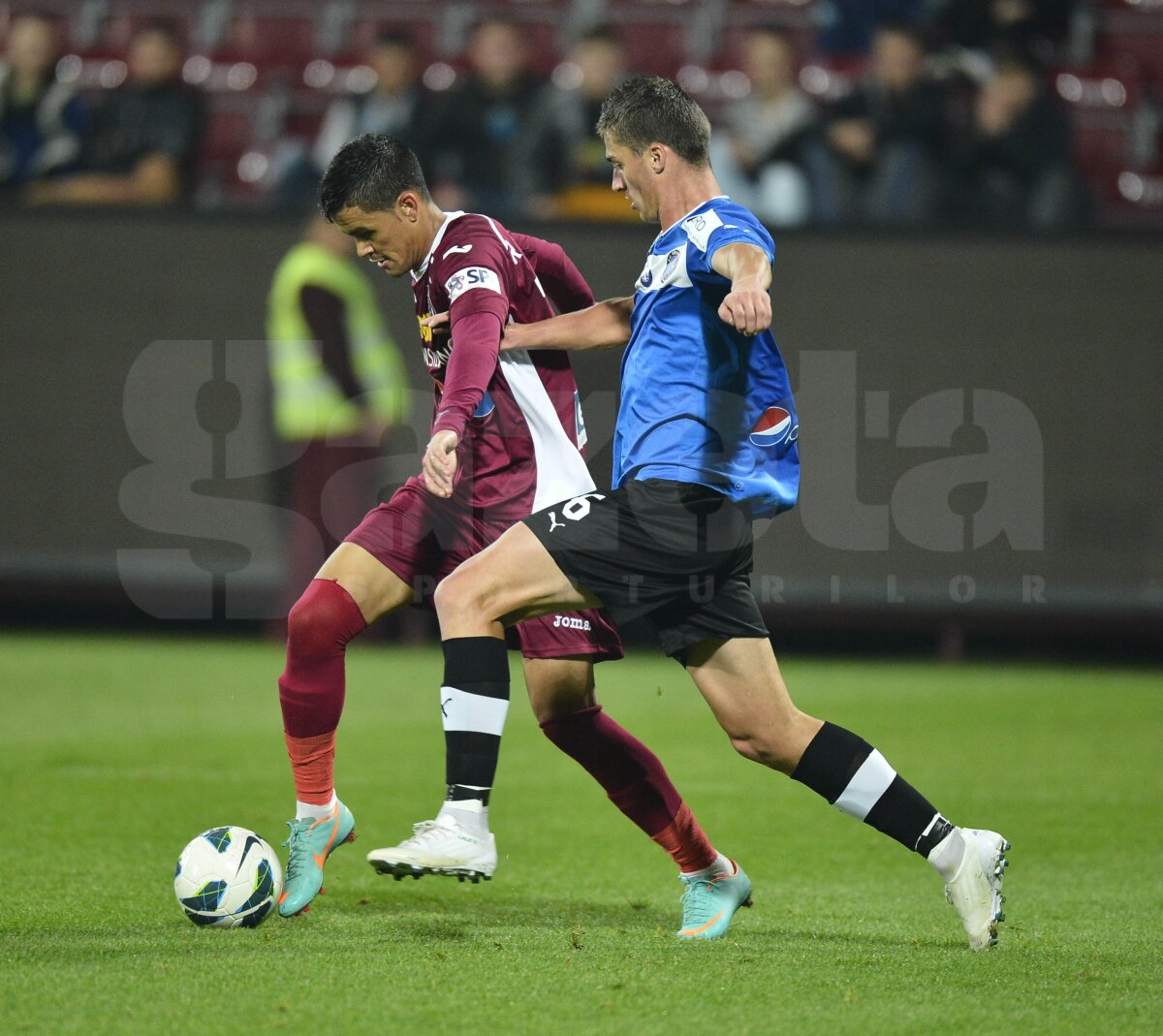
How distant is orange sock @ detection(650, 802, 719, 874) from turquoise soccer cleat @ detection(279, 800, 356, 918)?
0.88m

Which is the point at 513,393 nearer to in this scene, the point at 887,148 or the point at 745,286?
the point at 745,286

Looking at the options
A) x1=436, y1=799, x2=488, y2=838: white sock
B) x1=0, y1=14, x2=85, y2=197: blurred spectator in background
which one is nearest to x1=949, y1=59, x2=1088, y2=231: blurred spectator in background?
x1=0, y1=14, x2=85, y2=197: blurred spectator in background

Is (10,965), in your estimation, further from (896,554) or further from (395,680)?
(896,554)

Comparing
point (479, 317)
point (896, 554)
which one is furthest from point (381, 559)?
point (896, 554)

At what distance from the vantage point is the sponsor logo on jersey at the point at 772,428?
4.14m

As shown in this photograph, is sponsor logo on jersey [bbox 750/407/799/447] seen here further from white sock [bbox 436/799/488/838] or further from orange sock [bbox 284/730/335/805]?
orange sock [bbox 284/730/335/805]

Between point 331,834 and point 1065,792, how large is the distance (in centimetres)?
337

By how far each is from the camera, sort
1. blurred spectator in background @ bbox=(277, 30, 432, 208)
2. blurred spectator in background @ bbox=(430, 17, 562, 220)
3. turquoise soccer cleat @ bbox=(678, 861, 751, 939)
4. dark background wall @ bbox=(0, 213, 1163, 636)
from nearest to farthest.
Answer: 1. turquoise soccer cleat @ bbox=(678, 861, 751, 939)
2. dark background wall @ bbox=(0, 213, 1163, 636)
3. blurred spectator in background @ bbox=(430, 17, 562, 220)
4. blurred spectator in background @ bbox=(277, 30, 432, 208)

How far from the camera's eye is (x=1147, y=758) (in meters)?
7.42

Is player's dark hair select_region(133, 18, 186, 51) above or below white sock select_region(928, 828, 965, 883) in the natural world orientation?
above

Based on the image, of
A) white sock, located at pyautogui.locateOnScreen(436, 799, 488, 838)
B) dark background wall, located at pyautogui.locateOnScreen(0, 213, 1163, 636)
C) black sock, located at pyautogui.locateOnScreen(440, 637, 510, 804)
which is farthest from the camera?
dark background wall, located at pyautogui.locateOnScreen(0, 213, 1163, 636)

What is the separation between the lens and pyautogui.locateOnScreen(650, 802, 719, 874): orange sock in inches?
176

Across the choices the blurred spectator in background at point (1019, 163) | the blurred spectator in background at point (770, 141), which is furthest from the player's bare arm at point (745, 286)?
the blurred spectator in background at point (1019, 163)

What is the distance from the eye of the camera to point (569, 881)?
5070 millimetres
